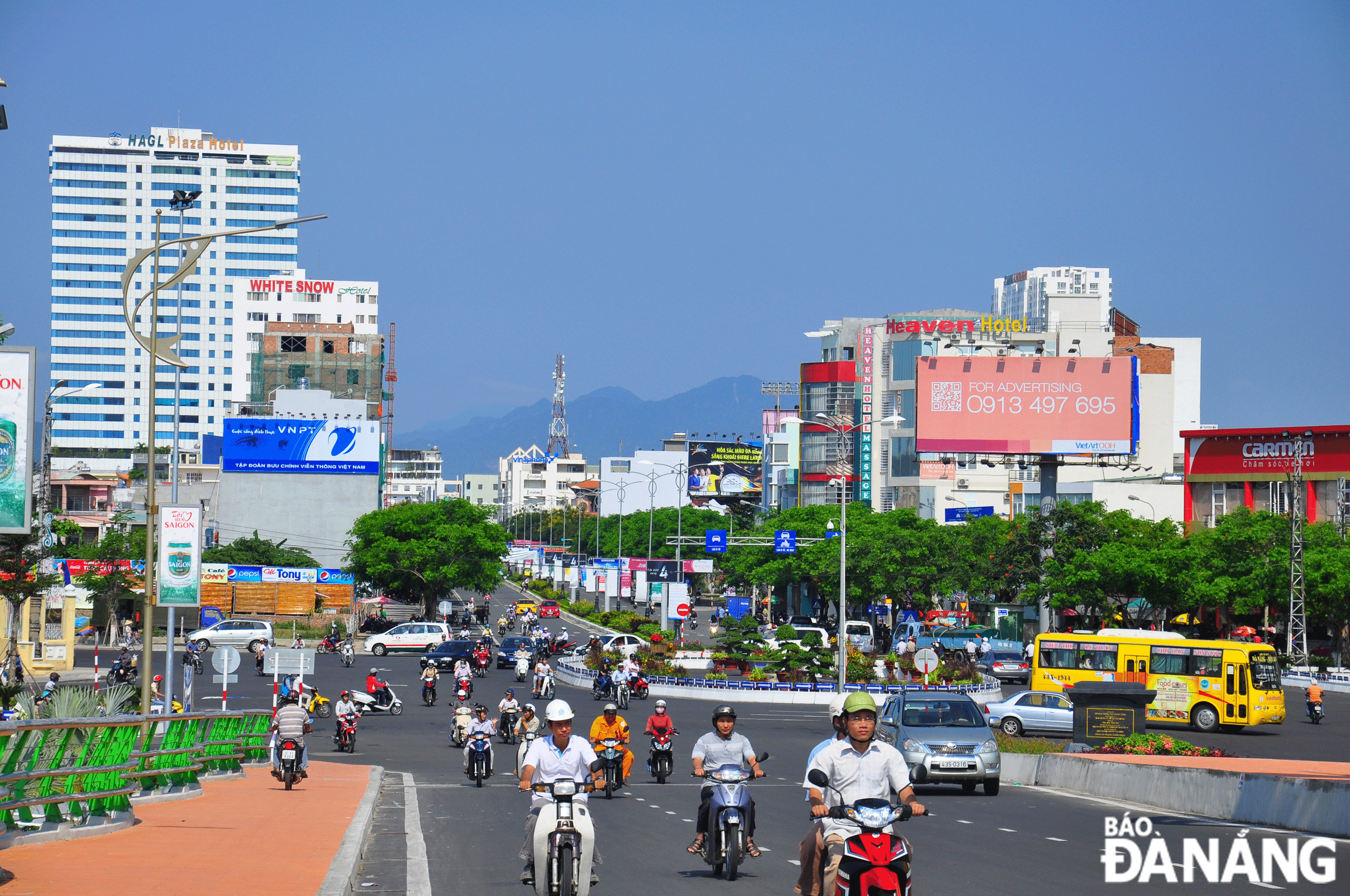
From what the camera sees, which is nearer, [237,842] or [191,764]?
[237,842]

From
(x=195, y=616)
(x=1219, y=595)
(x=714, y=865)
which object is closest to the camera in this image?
(x=714, y=865)

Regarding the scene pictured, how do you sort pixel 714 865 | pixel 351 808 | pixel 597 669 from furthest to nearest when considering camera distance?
pixel 597 669
pixel 351 808
pixel 714 865

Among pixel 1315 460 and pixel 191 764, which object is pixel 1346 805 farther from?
pixel 1315 460

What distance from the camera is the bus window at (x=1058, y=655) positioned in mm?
41562

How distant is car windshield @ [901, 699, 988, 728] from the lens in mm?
22281

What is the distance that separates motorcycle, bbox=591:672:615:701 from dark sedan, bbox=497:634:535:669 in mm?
13161

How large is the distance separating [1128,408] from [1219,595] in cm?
1132

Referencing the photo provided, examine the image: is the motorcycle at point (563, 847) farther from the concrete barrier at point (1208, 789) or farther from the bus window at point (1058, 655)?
the bus window at point (1058, 655)

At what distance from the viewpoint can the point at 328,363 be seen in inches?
5906

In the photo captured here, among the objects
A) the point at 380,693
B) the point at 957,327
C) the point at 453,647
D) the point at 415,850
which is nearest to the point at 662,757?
the point at 415,850

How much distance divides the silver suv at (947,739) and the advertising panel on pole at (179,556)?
1232 centimetres

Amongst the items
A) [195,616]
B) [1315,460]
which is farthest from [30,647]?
[1315,460]

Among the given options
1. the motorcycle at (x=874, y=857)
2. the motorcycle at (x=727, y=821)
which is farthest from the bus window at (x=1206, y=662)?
the motorcycle at (x=874, y=857)

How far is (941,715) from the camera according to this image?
22.5 m
